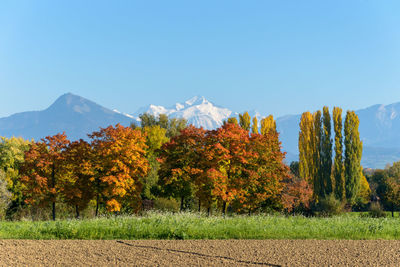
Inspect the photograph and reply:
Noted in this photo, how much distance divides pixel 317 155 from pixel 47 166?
1495 inches

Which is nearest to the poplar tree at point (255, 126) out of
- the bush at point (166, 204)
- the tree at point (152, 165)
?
the tree at point (152, 165)

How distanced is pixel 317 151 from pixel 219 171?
104 ft

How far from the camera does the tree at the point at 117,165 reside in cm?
3394

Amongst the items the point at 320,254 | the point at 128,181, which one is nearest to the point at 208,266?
the point at 320,254

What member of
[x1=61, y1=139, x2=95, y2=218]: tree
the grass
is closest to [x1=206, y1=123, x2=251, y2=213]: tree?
[x1=61, y1=139, x2=95, y2=218]: tree

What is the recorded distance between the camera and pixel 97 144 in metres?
36.3

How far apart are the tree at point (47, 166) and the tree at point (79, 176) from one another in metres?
0.72

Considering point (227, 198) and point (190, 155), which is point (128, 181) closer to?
point (190, 155)

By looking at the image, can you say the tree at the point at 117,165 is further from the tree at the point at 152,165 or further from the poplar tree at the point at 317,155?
the poplar tree at the point at 317,155

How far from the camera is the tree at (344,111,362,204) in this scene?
192 feet

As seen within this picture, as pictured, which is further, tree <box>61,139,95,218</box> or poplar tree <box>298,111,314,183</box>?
poplar tree <box>298,111,314,183</box>

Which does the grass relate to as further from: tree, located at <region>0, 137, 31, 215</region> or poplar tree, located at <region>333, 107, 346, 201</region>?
poplar tree, located at <region>333, 107, 346, 201</region>

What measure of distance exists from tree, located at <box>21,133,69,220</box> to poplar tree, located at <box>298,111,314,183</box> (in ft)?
118

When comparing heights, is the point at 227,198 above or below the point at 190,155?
below
